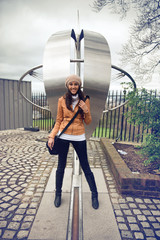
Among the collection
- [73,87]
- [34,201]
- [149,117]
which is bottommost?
[34,201]

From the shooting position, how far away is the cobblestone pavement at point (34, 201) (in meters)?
2.23

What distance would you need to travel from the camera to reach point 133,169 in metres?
3.69

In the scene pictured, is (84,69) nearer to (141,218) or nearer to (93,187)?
(93,187)

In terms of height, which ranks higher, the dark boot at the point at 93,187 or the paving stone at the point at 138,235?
the dark boot at the point at 93,187

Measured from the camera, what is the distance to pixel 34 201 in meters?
2.79

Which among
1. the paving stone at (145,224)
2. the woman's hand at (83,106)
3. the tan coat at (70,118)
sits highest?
the woman's hand at (83,106)

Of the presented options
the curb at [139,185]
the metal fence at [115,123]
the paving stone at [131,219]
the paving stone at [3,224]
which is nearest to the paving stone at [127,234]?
the paving stone at [131,219]

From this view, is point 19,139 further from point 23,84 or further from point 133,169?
point 133,169

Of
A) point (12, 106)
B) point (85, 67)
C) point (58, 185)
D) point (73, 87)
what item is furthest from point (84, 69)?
point (12, 106)

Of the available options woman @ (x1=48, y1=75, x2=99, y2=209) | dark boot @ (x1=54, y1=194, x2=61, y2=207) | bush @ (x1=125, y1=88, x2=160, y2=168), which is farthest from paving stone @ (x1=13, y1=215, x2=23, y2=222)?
bush @ (x1=125, y1=88, x2=160, y2=168)

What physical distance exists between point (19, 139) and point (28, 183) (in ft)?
12.3

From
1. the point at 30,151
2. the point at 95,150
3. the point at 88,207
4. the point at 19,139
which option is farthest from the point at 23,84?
the point at 88,207

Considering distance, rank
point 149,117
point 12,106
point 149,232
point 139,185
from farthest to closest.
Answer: point 12,106, point 149,117, point 139,185, point 149,232

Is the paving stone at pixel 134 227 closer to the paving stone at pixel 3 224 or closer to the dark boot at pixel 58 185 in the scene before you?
the dark boot at pixel 58 185
